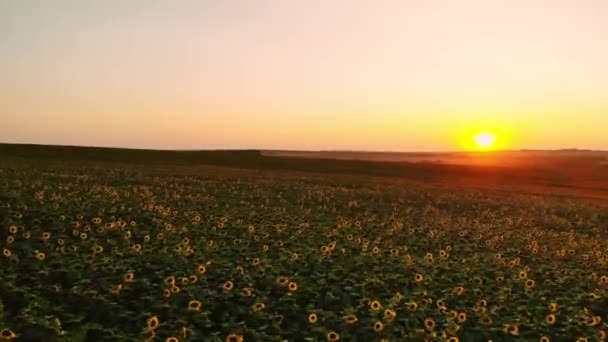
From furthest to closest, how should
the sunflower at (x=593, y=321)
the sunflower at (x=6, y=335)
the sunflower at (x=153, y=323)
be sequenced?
the sunflower at (x=593, y=321)
the sunflower at (x=153, y=323)
the sunflower at (x=6, y=335)

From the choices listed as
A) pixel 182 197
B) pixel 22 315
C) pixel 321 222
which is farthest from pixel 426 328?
pixel 182 197

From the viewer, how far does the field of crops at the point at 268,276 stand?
902cm

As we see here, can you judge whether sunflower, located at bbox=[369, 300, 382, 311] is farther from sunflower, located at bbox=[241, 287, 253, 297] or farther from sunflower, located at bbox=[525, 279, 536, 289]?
sunflower, located at bbox=[525, 279, 536, 289]

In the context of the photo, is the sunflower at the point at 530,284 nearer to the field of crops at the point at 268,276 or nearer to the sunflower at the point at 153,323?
the field of crops at the point at 268,276

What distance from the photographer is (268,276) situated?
1180 cm

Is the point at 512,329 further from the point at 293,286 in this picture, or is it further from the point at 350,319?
the point at 293,286

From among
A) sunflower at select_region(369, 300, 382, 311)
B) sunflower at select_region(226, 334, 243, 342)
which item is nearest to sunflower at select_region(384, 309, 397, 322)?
sunflower at select_region(369, 300, 382, 311)

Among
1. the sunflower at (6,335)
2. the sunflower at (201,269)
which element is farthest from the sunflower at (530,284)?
the sunflower at (6,335)

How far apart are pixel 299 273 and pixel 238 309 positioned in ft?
9.98

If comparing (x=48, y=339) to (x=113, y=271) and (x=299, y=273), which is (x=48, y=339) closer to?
(x=113, y=271)

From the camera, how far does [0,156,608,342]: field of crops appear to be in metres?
9.02

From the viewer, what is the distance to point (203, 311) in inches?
374

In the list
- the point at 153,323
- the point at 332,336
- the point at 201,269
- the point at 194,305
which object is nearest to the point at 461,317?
the point at 332,336

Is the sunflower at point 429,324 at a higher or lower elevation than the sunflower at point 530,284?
higher
